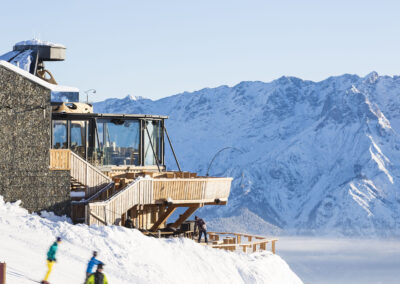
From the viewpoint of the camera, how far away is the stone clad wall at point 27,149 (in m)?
45.3

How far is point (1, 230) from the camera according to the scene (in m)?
39.6

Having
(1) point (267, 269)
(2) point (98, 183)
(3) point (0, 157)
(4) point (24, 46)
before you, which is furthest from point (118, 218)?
(4) point (24, 46)

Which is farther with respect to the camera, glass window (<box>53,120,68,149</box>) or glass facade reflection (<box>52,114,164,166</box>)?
glass facade reflection (<box>52,114,164,166</box>)

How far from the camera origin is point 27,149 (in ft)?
152

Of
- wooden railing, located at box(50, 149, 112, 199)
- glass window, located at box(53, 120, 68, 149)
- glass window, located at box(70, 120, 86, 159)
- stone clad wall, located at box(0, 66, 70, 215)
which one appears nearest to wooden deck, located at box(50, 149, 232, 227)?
wooden railing, located at box(50, 149, 112, 199)

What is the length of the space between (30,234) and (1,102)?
8338 mm

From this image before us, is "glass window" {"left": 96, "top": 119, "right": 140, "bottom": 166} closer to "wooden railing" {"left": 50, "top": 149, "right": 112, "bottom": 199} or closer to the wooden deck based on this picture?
the wooden deck

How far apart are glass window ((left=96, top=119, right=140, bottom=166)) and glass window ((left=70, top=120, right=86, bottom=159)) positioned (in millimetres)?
983

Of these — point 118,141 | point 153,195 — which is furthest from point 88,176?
point 118,141

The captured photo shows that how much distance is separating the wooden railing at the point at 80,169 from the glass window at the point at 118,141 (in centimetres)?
725

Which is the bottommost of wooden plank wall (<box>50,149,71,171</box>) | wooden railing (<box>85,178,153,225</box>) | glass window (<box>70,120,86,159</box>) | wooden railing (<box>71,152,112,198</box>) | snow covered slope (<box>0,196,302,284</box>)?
snow covered slope (<box>0,196,302,284</box>)

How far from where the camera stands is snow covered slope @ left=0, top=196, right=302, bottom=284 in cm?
3550

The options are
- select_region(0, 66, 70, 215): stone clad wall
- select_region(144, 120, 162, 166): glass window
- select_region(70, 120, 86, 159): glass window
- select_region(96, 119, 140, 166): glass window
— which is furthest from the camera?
select_region(144, 120, 162, 166): glass window

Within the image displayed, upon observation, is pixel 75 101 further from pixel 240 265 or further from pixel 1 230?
pixel 1 230
